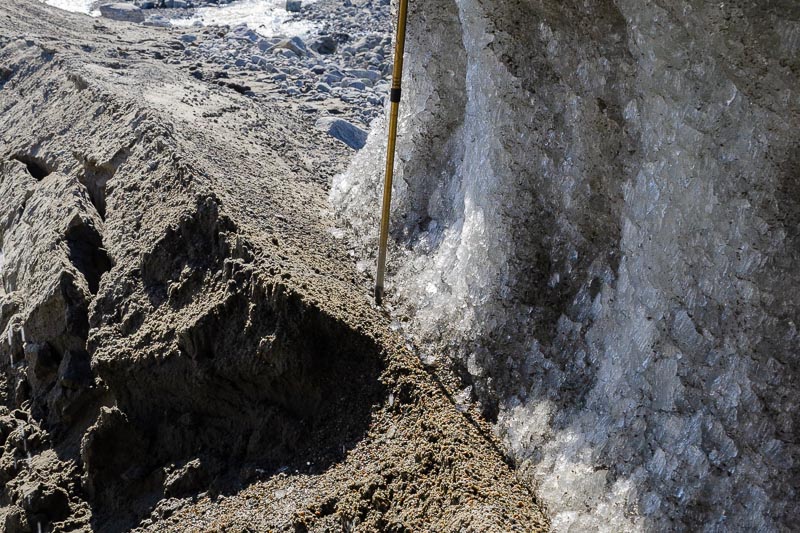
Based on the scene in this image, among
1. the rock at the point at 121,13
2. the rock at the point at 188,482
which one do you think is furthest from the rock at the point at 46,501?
the rock at the point at 121,13

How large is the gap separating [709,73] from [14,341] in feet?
12.9

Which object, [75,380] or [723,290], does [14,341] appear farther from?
[723,290]

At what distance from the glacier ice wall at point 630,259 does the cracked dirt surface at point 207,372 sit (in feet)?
1.10

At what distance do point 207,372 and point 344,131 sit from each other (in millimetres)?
3715

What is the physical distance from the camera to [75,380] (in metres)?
4.71

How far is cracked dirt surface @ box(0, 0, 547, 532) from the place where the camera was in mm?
3779

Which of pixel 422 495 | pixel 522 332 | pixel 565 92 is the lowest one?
pixel 422 495

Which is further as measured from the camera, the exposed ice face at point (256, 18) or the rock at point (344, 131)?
the exposed ice face at point (256, 18)

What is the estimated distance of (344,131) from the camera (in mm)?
7641

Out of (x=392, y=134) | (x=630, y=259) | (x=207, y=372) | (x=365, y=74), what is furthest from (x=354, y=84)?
(x=630, y=259)

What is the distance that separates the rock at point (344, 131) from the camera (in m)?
7.52

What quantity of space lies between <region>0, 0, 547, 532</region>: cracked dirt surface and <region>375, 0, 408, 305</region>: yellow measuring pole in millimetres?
166

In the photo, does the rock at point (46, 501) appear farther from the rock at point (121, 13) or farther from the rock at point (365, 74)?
the rock at point (121, 13)

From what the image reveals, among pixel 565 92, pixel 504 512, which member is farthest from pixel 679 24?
pixel 504 512
